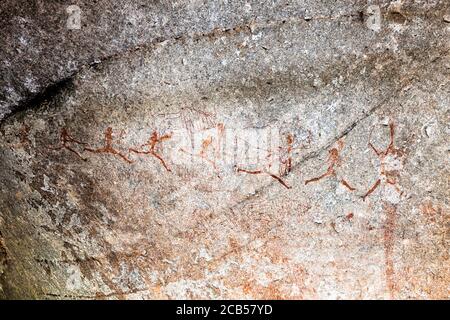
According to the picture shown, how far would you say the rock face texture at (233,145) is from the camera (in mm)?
1309

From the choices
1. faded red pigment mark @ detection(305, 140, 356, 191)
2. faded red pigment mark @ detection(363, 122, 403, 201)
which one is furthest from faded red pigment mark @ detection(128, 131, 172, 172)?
faded red pigment mark @ detection(363, 122, 403, 201)

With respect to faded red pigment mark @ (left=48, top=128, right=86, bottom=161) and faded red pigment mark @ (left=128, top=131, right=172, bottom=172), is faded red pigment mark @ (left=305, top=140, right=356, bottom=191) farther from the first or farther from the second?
faded red pigment mark @ (left=48, top=128, right=86, bottom=161)

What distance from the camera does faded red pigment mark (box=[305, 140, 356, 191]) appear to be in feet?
4.56

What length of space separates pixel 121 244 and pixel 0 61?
2.29 feet

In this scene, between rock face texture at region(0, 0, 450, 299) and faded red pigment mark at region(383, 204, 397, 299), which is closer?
rock face texture at region(0, 0, 450, 299)

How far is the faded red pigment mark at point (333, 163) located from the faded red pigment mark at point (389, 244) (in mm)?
149

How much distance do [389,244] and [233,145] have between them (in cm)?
61

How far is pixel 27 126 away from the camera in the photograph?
1.41 metres

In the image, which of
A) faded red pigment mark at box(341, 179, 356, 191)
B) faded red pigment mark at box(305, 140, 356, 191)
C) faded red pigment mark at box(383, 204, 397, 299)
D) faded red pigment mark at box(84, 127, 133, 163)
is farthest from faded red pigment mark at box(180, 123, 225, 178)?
faded red pigment mark at box(383, 204, 397, 299)

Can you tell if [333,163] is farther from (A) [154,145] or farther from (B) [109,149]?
(B) [109,149]

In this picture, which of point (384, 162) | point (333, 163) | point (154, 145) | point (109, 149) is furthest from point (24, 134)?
point (384, 162)

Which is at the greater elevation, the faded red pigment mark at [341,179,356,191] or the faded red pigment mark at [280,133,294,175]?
the faded red pigment mark at [280,133,294,175]

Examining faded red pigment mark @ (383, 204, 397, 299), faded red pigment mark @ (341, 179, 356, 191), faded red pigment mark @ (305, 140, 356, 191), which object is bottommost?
faded red pigment mark @ (383, 204, 397, 299)

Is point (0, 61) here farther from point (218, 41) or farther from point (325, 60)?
point (325, 60)
